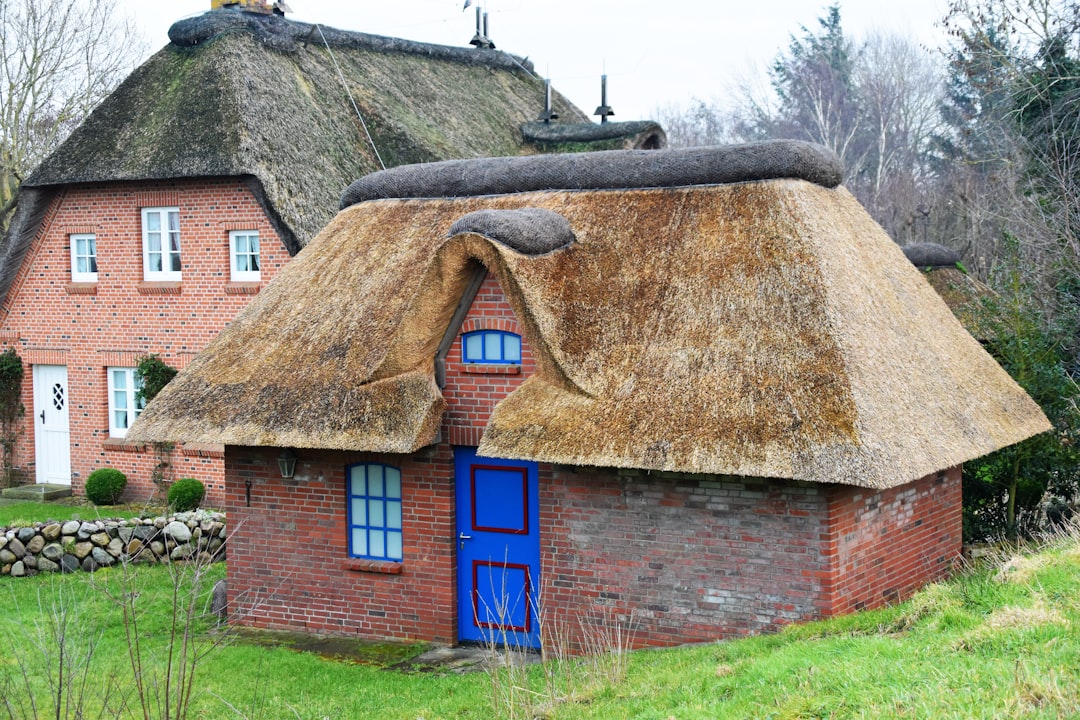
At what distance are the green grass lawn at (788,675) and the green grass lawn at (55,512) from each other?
773 cm

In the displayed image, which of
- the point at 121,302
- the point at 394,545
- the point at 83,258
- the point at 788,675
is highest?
the point at 83,258

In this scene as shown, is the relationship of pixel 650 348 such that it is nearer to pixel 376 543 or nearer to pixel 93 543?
pixel 376 543

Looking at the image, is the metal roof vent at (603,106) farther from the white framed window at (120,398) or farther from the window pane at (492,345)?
the window pane at (492,345)

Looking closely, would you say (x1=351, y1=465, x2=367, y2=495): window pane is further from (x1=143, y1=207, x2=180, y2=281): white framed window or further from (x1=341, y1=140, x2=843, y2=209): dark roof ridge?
(x1=143, y1=207, x2=180, y2=281): white framed window

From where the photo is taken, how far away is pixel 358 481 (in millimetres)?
12781

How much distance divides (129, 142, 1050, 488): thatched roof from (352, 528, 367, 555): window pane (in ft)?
4.42

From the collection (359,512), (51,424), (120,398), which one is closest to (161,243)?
(120,398)

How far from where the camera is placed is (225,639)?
12.6m

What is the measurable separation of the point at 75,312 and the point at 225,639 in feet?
35.8

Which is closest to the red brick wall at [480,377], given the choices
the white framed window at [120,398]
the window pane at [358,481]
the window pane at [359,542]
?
the window pane at [358,481]

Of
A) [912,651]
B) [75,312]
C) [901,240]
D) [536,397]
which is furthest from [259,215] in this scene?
[901,240]

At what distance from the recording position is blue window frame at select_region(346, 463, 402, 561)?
12.6 metres

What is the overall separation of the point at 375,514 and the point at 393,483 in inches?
16.1

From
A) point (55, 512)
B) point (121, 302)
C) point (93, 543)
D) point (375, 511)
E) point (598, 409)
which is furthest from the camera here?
point (121, 302)
